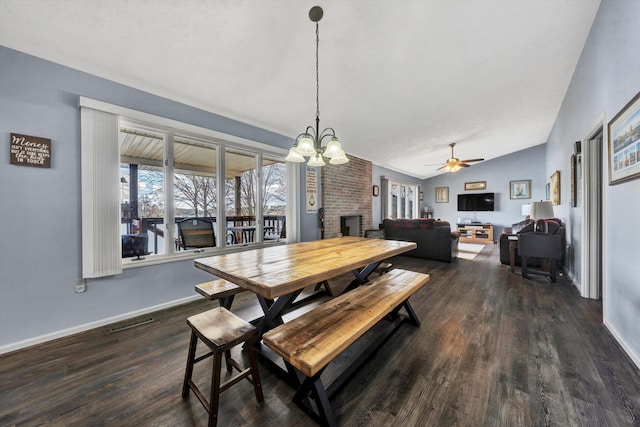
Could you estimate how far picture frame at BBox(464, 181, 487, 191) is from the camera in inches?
320

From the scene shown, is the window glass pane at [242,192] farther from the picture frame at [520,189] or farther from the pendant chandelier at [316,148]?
the picture frame at [520,189]

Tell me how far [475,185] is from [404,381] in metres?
8.69

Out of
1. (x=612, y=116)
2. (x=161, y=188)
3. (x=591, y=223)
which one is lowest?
(x=591, y=223)

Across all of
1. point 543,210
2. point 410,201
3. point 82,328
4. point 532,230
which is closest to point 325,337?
point 82,328

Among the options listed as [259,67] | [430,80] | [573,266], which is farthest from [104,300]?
[573,266]

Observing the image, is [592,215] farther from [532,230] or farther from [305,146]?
[305,146]

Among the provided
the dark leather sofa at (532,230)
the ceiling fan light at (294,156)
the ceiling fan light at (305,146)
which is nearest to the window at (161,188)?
the ceiling fan light at (294,156)

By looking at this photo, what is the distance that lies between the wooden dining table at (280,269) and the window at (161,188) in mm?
1339

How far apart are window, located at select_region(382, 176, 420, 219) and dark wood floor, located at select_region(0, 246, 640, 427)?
4766 millimetres

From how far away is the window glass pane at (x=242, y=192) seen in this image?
3531mm

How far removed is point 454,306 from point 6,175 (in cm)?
431

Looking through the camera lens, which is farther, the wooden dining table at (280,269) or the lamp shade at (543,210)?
the lamp shade at (543,210)

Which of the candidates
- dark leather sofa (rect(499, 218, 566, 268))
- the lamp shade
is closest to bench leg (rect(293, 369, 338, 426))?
dark leather sofa (rect(499, 218, 566, 268))

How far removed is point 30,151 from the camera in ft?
6.30
